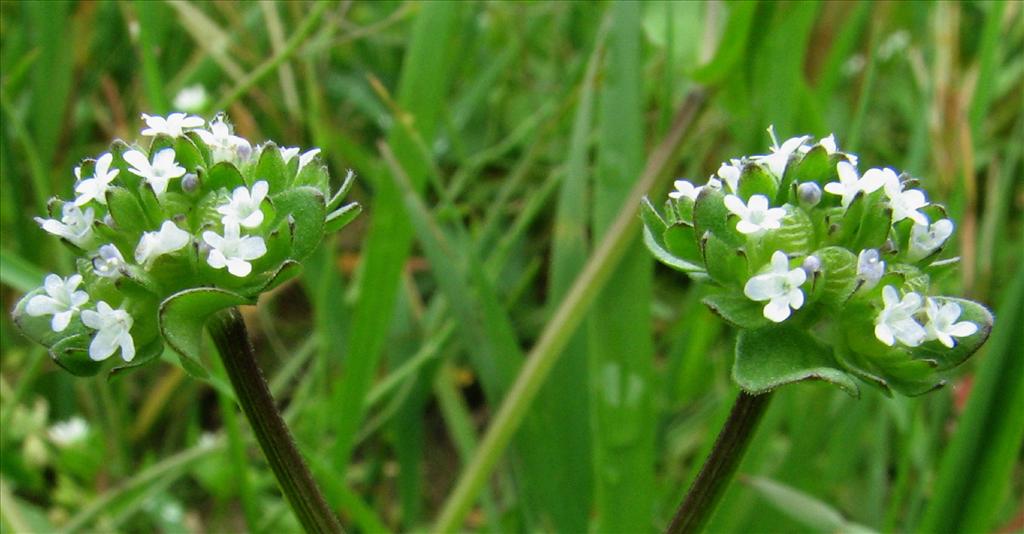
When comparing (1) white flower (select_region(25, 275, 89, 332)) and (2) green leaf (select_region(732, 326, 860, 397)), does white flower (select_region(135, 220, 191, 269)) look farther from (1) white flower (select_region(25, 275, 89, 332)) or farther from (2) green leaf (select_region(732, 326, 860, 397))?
(2) green leaf (select_region(732, 326, 860, 397))

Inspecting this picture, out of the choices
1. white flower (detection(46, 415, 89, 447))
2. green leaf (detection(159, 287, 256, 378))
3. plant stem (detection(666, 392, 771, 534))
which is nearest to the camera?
green leaf (detection(159, 287, 256, 378))

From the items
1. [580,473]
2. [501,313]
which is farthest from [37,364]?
[580,473]

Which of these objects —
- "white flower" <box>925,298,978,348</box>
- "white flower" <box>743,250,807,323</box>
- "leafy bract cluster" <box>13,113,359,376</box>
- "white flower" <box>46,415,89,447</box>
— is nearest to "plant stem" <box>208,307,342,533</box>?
"leafy bract cluster" <box>13,113,359,376</box>

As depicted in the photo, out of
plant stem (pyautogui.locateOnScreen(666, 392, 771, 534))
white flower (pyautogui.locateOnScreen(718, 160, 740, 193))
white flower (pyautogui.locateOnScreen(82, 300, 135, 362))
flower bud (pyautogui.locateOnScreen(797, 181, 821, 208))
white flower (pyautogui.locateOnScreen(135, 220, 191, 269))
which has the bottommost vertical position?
plant stem (pyautogui.locateOnScreen(666, 392, 771, 534))

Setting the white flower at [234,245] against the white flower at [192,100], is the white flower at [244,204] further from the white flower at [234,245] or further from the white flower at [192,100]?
the white flower at [192,100]

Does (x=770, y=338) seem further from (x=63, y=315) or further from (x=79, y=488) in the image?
(x=79, y=488)

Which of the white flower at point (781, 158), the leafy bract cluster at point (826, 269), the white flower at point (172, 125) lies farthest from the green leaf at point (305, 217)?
the white flower at point (781, 158)

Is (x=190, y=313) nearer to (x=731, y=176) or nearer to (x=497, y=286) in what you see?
(x=731, y=176)

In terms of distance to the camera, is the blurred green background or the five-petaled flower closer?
the five-petaled flower
